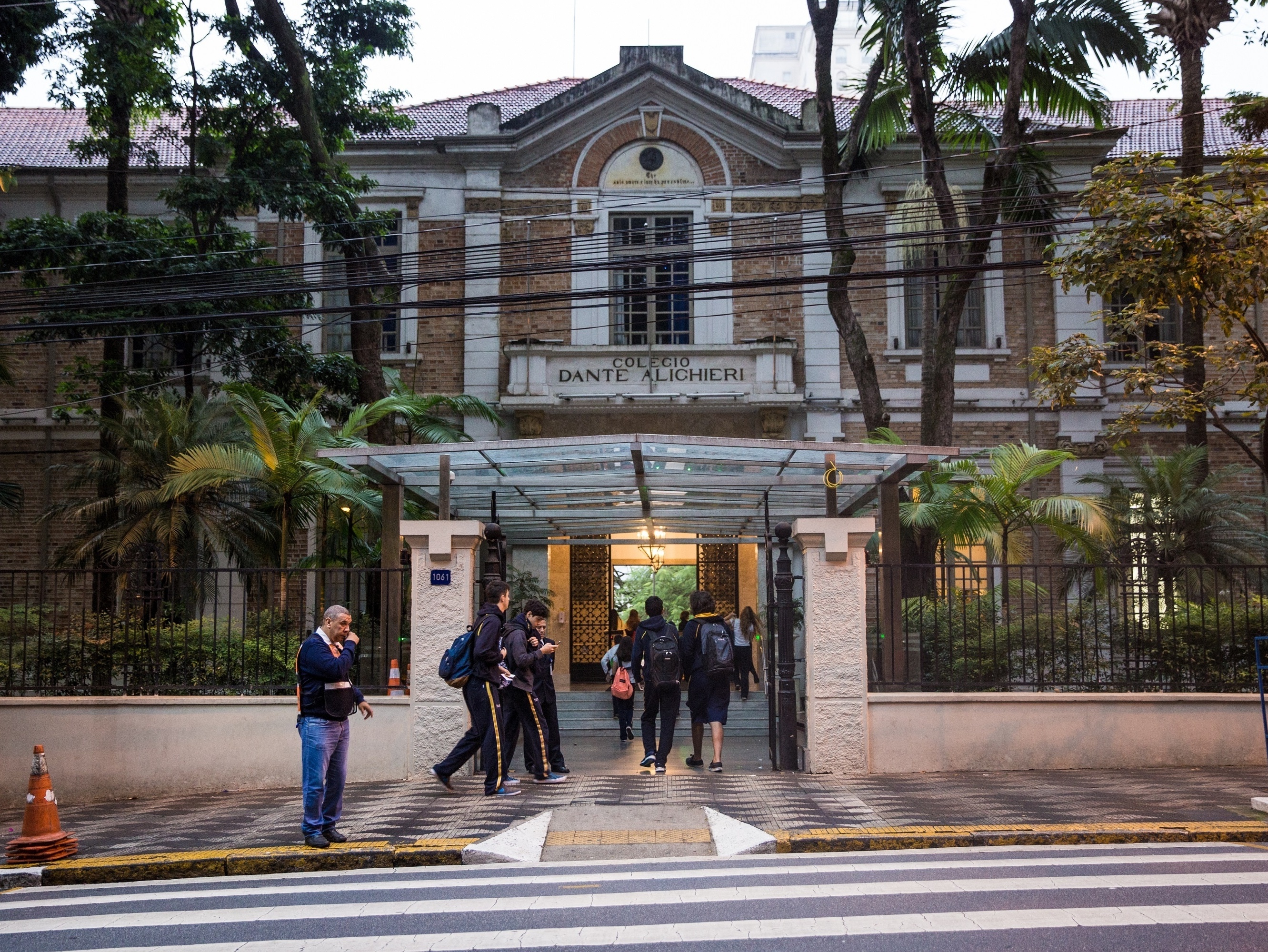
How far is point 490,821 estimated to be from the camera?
31.2 ft

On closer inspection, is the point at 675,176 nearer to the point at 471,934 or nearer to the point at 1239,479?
the point at 1239,479

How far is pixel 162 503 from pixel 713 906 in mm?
13797

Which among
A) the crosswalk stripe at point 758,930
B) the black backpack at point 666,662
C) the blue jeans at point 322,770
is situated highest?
the black backpack at point 666,662

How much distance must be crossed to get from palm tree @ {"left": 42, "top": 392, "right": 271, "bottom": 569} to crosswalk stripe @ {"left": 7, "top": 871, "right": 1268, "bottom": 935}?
11000mm

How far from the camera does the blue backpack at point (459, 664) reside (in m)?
10.9

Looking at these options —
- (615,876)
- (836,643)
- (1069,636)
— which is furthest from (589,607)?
(615,876)

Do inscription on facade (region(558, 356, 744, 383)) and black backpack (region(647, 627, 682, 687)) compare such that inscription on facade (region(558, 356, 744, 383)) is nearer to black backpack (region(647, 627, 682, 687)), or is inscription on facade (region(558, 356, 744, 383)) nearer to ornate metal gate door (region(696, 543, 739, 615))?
ornate metal gate door (region(696, 543, 739, 615))

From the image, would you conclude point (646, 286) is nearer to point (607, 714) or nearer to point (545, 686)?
point (607, 714)

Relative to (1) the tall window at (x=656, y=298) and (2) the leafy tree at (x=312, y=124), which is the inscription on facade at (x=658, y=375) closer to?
(1) the tall window at (x=656, y=298)

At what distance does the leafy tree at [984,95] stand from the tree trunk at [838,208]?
68cm

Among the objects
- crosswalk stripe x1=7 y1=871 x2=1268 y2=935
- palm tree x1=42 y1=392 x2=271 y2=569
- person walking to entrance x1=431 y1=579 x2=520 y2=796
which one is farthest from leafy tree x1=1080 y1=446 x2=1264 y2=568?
palm tree x1=42 y1=392 x2=271 y2=569

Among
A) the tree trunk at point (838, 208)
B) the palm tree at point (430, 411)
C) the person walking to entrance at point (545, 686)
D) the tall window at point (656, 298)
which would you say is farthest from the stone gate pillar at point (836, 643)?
the tall window at point (656, 298)

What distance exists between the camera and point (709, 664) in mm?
12141

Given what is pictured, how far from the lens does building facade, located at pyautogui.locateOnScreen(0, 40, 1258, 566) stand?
2267cm
